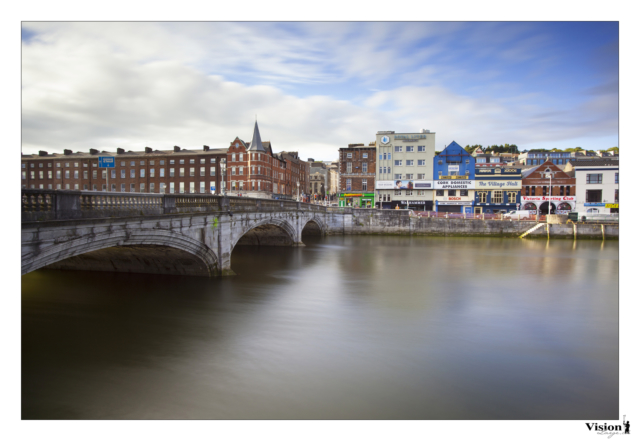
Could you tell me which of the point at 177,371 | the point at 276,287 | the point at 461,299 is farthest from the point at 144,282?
the point at 461,299

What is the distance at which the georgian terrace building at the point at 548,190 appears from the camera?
47.6 meters

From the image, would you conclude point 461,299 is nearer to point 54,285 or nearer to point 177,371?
point 177,371

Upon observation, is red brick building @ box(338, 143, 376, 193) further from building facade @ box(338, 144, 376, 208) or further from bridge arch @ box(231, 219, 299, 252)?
bridge arch @ box(231, 219, 299, 252)

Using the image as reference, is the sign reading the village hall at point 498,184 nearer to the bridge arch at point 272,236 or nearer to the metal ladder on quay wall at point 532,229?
the metal ladder on quay wall at point 532,229

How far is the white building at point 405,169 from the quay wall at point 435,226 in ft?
36.8

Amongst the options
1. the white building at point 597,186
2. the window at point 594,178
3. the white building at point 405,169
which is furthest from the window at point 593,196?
the white building at point 405,169

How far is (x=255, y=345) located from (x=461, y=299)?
30.5 feet

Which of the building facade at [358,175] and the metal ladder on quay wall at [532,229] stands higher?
the building facade at [358,175]

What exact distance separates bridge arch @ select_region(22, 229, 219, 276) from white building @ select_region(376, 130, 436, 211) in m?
40.5

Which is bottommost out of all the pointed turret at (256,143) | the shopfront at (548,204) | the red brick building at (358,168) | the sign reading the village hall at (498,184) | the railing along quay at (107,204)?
the railing along quay at (107,204)

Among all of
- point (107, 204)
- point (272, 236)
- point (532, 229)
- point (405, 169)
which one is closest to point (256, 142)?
point (405, 169)

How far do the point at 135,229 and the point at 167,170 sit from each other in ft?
179

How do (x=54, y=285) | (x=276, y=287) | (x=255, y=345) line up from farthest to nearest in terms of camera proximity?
(x=276, y=287) → (x=54, y=285) → (x=255, y=345)

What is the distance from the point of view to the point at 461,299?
14664mm
